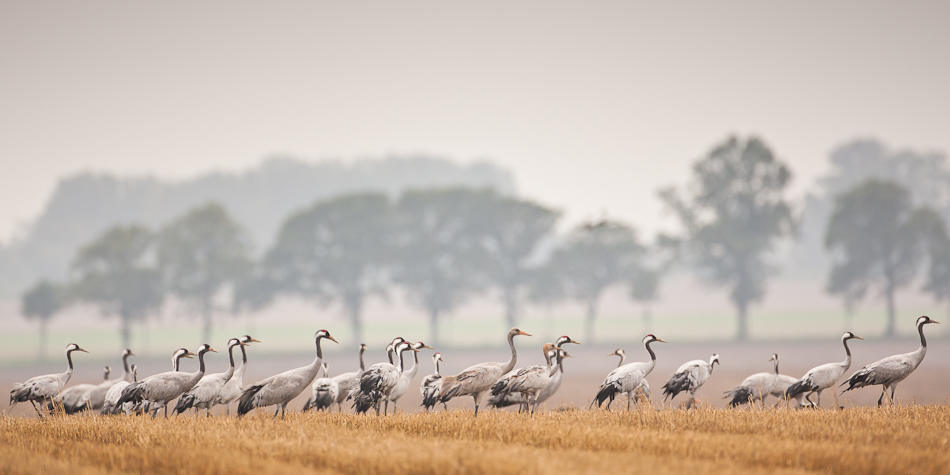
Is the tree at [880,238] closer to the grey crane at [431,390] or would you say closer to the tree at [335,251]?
the tree at [335,251]

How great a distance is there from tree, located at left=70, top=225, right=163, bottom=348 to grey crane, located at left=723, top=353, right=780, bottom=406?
182 ft

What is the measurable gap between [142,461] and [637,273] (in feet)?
187

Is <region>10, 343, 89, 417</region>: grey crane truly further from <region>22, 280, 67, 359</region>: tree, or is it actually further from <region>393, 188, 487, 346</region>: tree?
<region>393, 188, 487, 346</region>: tree

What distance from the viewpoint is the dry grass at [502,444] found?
938cm

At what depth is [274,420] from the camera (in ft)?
46.8

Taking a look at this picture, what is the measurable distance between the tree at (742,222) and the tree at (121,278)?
4896 centimetres

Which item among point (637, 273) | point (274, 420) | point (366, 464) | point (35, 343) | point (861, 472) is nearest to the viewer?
point (861, 472)

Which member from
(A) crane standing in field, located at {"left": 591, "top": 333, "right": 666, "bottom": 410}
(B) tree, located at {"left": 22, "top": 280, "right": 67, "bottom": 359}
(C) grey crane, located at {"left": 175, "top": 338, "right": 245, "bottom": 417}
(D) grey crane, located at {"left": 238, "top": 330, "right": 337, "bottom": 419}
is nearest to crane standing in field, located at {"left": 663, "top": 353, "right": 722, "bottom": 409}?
(A) crane standing in field, located at {"left": 591, "top": 333, "right": 666, "bottom": 410}

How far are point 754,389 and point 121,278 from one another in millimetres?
56211

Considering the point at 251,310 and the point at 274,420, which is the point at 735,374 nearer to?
the point at 274,420

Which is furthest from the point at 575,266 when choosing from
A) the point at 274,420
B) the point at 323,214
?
the point at 274,420

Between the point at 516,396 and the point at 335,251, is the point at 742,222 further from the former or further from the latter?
the point at 516,396

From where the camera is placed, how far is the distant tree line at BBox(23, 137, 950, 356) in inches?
2408

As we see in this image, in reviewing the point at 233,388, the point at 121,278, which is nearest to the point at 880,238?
the point at 233,388
